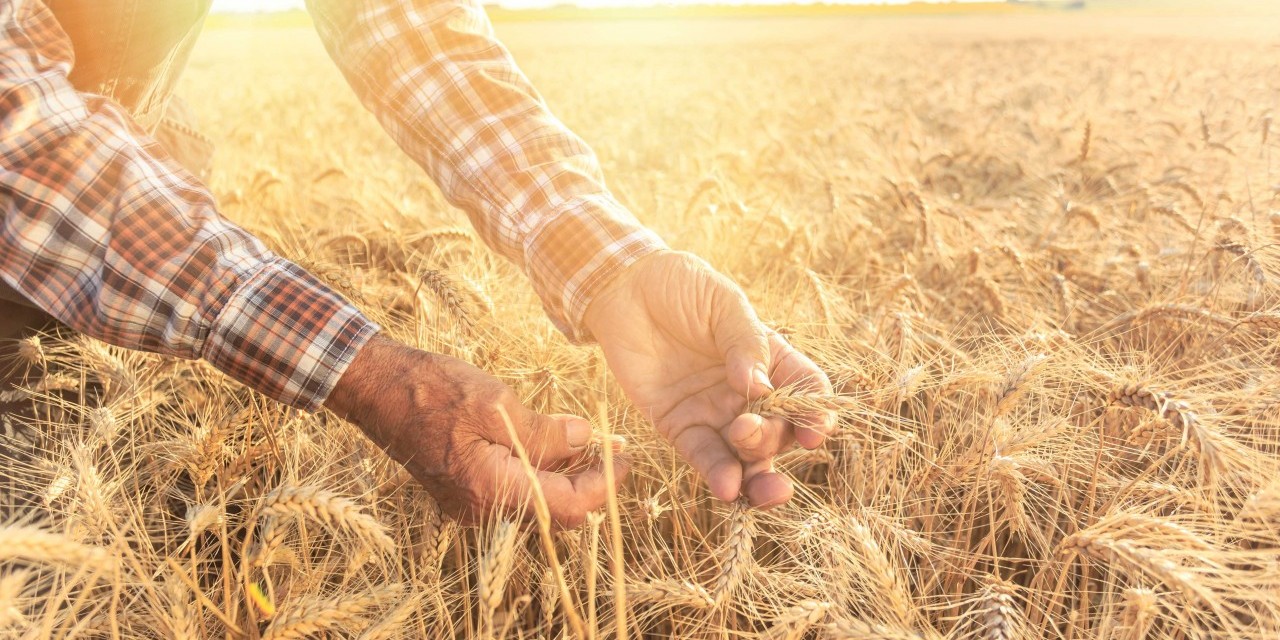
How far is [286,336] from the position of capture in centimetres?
111

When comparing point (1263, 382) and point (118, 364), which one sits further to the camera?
point (118, 364)

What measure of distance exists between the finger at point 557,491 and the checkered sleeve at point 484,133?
46 cm

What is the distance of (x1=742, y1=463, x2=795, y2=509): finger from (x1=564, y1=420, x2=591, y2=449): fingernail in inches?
10.4

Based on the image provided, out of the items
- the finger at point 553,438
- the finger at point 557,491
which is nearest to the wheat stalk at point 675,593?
the finger at point 557,491

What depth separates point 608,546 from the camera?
1208 millimetres

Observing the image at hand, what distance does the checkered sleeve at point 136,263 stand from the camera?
1096 millimetres

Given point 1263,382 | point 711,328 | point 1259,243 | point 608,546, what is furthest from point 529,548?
point 1259,243

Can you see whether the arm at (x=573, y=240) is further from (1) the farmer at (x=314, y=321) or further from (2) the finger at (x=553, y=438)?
(2) the finger at (x=553, y=438)

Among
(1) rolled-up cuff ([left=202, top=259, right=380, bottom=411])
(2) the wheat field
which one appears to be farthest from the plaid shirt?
(2) the wheat field

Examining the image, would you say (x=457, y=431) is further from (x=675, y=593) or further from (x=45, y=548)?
(x=45, y=548)

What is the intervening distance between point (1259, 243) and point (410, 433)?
1.89m

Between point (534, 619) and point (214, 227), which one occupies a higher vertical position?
point (214, 227)

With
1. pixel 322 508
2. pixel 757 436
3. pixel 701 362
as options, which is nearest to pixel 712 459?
pixel 757 436

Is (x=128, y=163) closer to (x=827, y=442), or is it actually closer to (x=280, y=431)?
(x=280, y=431)
